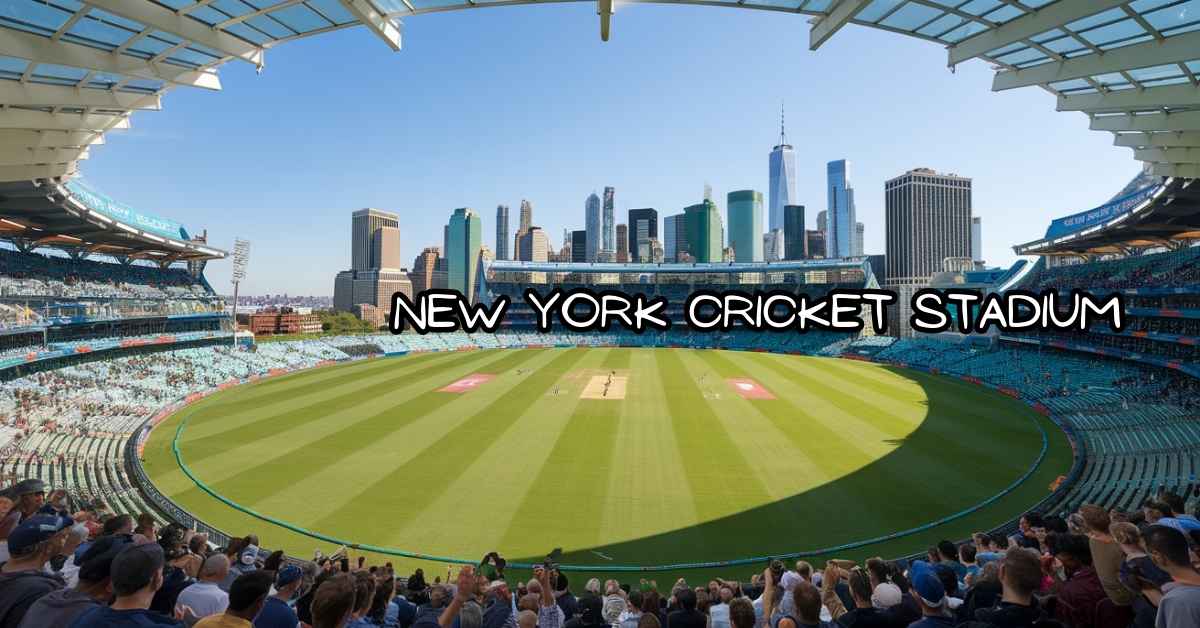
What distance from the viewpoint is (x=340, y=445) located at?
2556 cm

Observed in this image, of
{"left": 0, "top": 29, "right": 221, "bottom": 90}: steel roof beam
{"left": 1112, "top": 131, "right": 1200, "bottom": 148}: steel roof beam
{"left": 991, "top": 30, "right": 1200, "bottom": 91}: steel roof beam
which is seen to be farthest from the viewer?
{"left": 1112, "top": 131, "right": 1200, "bottom": 148}: steel roof beam

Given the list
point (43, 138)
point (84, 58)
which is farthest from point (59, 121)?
point (84, 58)

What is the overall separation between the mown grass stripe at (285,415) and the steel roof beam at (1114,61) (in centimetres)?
3179

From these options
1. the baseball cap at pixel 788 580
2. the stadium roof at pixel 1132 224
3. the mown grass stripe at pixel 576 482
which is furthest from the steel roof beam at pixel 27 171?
the stadium roof at pixel 1132 224

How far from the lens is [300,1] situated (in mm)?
9094

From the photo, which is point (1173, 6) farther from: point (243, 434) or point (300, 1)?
point (243, 434)

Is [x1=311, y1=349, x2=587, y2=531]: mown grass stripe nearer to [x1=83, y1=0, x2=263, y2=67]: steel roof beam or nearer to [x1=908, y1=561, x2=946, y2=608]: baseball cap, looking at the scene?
[x1=83, y1=0, x2=263, y2=67]: steel roof beam

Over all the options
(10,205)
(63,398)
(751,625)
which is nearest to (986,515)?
(751,625)

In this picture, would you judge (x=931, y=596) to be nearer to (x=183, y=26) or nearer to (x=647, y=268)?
(x=183, y=26)

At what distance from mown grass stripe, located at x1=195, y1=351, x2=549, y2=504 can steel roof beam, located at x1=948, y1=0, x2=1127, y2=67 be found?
960 inches

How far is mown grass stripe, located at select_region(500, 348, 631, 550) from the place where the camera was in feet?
54.8

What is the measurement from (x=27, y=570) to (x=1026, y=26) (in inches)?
584

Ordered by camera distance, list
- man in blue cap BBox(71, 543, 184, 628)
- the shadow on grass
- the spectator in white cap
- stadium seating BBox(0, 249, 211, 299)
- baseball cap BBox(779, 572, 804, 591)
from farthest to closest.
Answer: stadium seating BBox(0, 249, 211, 299) < the shadow on grass < baseball cap BBox(779, 572, 804, 591) < the spectator in white cap < man in blue cap BBox(71, 543, 184, 628)

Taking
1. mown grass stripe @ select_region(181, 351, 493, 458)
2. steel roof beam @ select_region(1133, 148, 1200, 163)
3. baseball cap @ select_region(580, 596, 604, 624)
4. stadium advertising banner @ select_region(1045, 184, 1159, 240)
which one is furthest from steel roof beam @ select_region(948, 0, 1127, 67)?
mown grass stripe @ select_region(181, 351, 493, 458)
